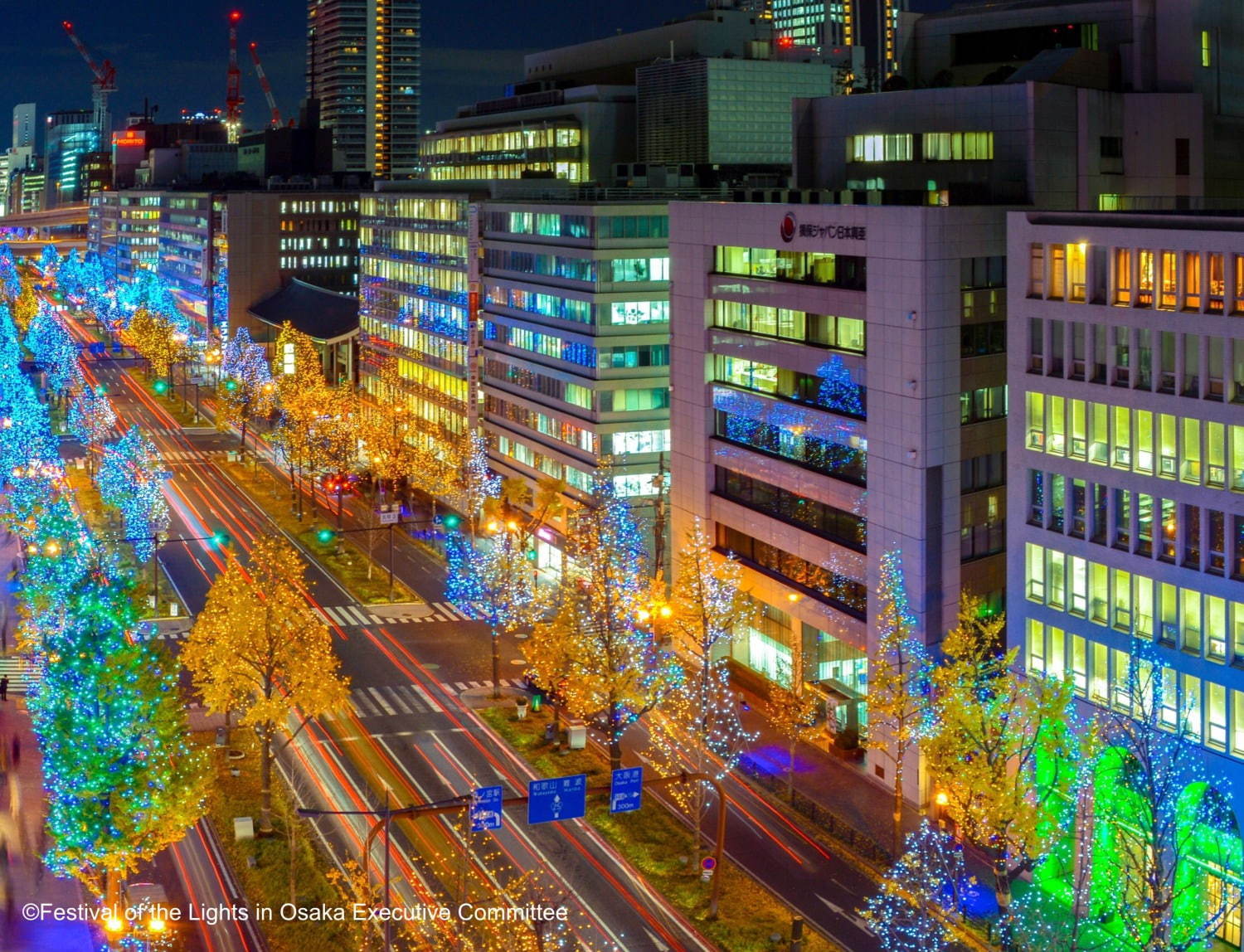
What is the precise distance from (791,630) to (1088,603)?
983 inches

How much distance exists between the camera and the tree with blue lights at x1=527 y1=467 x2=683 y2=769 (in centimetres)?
7462

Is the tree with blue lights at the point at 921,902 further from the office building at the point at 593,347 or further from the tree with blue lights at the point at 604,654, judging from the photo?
the office building at the point at 593,347

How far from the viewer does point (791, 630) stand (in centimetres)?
8912

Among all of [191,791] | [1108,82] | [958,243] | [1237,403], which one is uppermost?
[1108,82]

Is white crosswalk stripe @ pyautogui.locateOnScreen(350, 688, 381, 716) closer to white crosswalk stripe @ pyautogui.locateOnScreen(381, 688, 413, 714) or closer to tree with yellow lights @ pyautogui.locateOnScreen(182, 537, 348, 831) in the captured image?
white crosswalk stripe @ pyautogui.locateOnScreen(381, 688, 413, 714)

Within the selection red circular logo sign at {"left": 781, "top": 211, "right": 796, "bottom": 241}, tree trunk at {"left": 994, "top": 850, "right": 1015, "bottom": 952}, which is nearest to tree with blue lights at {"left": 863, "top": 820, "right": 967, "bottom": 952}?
tree trunk at {"left": 994, "top": 850, "right": 1015, "bottom": 952}

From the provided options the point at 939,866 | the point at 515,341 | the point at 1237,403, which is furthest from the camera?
the point at 515,341

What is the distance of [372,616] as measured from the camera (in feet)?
352

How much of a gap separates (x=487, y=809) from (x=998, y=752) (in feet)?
64.7

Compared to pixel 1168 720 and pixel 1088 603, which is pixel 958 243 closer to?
pixel 1088 603

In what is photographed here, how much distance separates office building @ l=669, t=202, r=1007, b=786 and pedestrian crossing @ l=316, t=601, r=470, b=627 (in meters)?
17.7

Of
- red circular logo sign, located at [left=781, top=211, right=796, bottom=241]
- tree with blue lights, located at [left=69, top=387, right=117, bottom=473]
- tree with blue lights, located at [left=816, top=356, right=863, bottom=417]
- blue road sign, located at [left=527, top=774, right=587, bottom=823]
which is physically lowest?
blue road sign, located at [left=527, top=774, right=587, bottom=823]

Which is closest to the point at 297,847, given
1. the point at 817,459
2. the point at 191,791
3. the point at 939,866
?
the point at 191,791

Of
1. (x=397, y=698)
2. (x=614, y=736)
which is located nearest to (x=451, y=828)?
(x=614, y=736)
